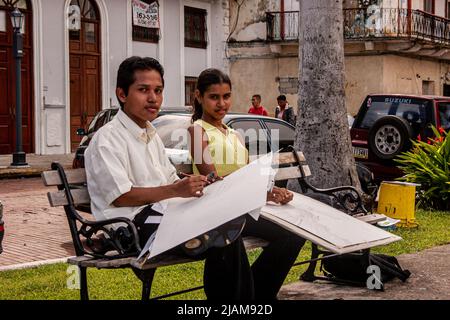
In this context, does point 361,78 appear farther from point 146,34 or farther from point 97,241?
point 97,241

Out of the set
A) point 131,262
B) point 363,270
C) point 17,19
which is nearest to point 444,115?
point 363,270

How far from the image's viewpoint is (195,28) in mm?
28250

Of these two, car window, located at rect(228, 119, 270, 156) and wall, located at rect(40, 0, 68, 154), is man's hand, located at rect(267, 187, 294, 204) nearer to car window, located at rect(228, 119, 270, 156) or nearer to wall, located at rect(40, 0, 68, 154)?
car window, located at rect(228, 119, 270, 156)

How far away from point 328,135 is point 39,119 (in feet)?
47.3

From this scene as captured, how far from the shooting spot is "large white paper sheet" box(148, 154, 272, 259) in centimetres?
377

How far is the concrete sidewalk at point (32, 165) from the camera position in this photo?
700 inches

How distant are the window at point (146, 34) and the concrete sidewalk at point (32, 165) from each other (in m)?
4.85

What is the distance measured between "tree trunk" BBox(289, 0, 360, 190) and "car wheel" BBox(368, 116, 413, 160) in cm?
275

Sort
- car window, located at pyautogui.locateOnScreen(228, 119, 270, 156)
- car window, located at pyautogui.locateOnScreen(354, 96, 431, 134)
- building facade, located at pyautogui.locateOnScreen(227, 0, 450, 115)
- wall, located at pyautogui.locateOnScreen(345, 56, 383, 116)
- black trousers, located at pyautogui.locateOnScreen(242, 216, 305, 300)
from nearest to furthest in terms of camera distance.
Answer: black trousers, located at pyautogui.locateOnScreen(242, 216, 305, 300)
car window, located at pyautogui.locateOnScreen(228, 119, 270, 156)
car window, located at pyautogui.locateOnScreen(354, 96, 431, 134)
building facade, located at pyautogui.locateOnScreen(227, 0, 450, 115)
wall, located at pyautogui.locateOnScreen(345, 56, 383, 116)

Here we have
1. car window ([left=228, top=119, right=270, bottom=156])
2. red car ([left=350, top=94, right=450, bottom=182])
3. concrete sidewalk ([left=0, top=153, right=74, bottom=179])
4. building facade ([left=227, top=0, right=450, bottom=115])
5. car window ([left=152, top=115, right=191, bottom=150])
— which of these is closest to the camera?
car window ([left=152, top=115, right=191, bottom=150])

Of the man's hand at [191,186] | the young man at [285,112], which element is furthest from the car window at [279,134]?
the man's hand at [191,186]

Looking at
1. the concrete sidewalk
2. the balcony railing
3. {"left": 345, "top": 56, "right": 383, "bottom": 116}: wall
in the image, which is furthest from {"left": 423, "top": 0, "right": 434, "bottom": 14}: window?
the concrete sidewalk

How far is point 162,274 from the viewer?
6.31 metres

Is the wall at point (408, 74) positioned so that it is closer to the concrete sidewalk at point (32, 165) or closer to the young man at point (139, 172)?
the concrete sidewalk at point (32, 165)
